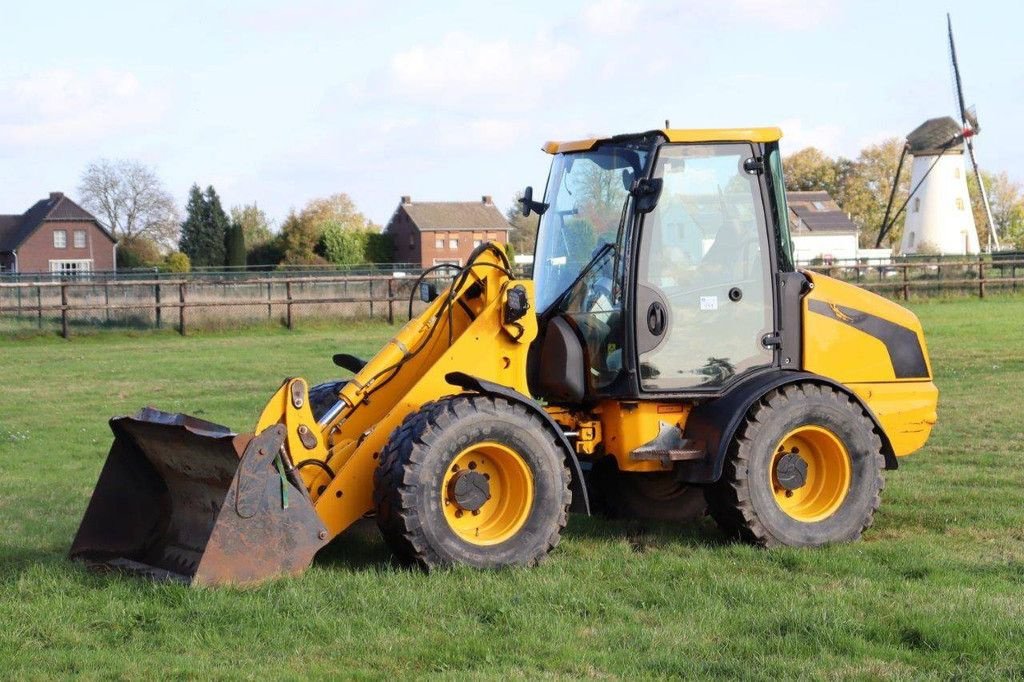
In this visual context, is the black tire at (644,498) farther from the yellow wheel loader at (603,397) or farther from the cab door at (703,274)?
the cab door at (703,274)

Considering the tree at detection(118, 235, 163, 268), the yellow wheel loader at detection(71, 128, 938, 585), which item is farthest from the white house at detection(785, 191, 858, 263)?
the yellow wheel loader at detection(71, 128, 938, 585)

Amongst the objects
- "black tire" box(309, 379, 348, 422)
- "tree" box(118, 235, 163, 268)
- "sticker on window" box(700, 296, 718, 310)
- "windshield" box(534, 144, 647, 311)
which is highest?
"tree" box(118, 235, 163, 268)

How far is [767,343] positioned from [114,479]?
12.1 ft

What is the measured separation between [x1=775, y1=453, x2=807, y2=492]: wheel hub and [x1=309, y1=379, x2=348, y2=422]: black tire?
249cm

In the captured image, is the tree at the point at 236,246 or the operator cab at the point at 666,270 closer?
the operator cab at the point at 666,270

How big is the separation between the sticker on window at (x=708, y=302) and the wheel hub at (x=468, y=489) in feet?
5.39

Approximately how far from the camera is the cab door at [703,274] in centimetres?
728

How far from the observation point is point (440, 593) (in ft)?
20.1

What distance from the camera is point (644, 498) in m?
8.20

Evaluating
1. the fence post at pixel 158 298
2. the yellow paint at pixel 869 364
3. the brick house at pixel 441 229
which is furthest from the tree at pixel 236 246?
the yellow paint at pixel 869 364

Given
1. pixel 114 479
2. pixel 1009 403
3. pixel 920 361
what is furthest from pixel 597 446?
pixel 1009 403

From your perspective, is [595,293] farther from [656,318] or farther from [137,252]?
[137,252]

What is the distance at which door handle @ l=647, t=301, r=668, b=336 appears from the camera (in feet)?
23.8

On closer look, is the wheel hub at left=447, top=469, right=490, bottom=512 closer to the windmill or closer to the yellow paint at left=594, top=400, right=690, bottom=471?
the yellow paint at left=594, top=400, right=690, bottom=471
